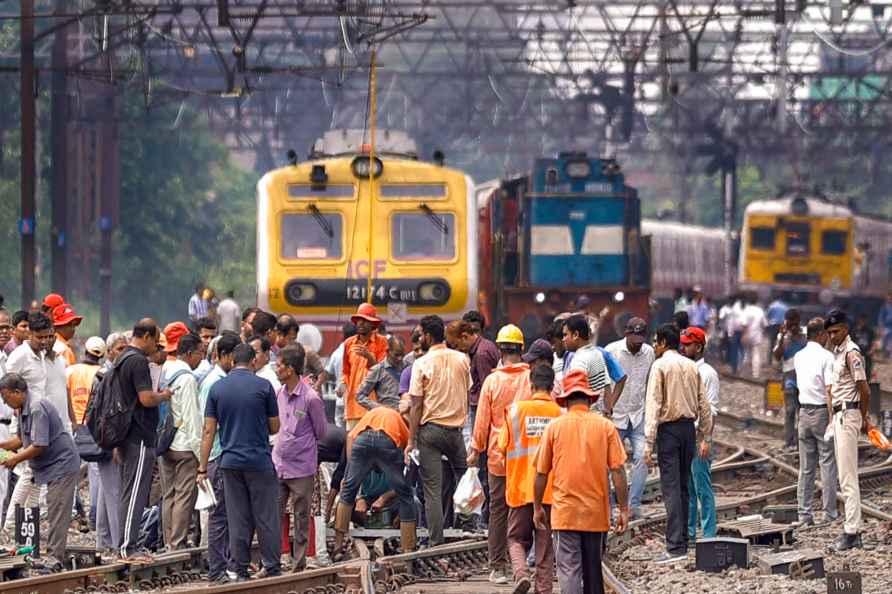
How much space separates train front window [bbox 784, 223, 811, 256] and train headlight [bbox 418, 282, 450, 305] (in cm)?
2664

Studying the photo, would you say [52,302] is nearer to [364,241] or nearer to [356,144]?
[364,241]

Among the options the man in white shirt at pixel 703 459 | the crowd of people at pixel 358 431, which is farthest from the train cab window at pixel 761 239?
the man in white shirt at pixel 703 459

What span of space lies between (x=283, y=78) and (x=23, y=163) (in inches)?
1418

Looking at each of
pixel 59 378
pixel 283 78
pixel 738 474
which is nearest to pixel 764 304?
pixel 283 78

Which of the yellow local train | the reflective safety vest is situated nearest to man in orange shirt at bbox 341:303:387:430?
the reflective safety vest

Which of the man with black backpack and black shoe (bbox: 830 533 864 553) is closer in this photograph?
the man with black backpack

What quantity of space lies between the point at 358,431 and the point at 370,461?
227 millimetres

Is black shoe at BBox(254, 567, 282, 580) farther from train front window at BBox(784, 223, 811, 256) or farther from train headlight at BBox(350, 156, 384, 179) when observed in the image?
train front window at BBox(784, 223, 811, 256)

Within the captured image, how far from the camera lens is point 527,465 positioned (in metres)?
10.8

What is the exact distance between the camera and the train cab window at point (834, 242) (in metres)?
47.8

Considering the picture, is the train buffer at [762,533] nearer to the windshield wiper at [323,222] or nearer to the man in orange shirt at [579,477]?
the man in orange shirt at [579,477]

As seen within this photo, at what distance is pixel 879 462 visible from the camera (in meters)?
21.6

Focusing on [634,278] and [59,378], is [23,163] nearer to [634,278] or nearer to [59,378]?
[634,278]

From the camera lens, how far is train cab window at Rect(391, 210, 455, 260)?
2333cm
